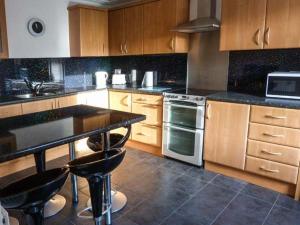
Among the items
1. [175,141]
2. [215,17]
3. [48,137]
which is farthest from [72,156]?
[215,17]

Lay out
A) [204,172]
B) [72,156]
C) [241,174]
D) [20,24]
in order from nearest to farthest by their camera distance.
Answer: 1. [72,156]
2. [241,174]
3. [204,172]
4. [20,24]

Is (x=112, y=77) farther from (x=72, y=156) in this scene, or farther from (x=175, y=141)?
(x=72, y=156)

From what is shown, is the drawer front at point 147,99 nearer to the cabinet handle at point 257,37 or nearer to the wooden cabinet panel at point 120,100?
the wooden cabinet panel at point 120,100

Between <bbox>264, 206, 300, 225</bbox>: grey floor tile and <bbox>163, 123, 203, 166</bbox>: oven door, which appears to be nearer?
<bbox>264, 206, 300, 225</bbox>: grey floor tile

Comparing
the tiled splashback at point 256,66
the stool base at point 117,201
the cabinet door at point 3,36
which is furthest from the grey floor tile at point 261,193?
the cabinet door at point 3,36

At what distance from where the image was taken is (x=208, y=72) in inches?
133

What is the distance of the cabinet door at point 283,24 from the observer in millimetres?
2359

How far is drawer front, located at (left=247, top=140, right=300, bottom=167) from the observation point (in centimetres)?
234

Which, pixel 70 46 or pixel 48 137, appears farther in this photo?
pixel 70 46

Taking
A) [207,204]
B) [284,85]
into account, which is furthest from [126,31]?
[207,204]

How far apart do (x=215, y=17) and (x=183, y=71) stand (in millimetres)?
846

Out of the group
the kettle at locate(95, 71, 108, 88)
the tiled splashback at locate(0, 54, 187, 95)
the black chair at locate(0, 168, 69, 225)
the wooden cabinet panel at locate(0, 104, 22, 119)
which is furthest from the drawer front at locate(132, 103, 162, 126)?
the black chair at locate(0, 168, 69, 225)

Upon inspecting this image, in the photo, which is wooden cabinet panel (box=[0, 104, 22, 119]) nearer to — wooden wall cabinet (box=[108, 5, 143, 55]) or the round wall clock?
the round wall clock

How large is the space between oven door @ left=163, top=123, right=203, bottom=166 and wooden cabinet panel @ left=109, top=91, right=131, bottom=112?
724 millimetres
